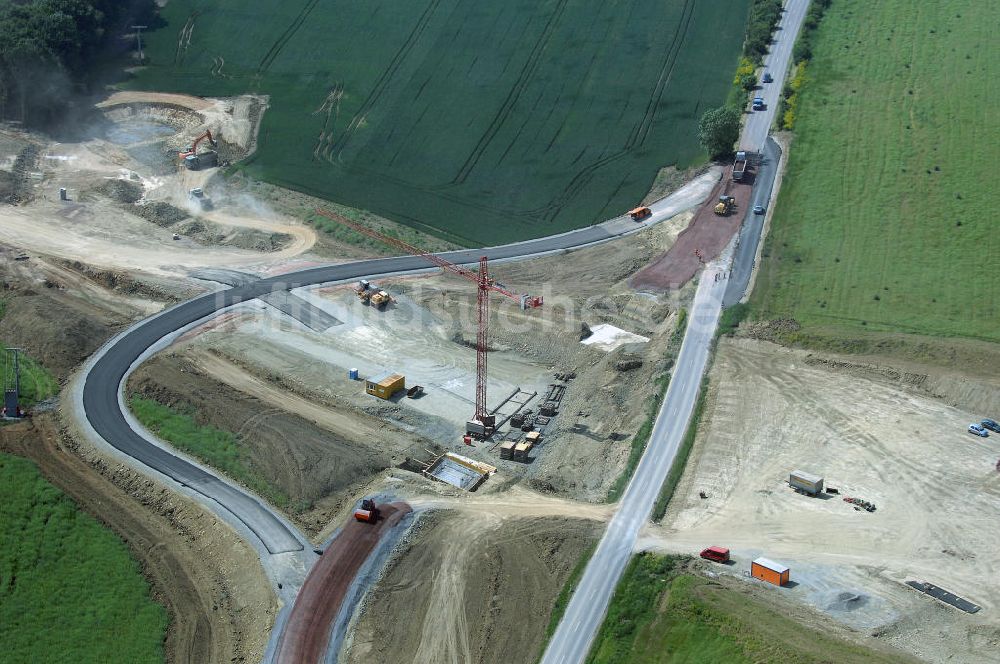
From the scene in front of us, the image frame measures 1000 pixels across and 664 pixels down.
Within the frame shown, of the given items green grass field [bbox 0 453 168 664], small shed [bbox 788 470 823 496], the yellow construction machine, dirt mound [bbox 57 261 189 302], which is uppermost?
the yellow construction machine

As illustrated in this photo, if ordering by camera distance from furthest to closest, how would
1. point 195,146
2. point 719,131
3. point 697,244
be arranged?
point 195,146
point 719,131
point 697,244

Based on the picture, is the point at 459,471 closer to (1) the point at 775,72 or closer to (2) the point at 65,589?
(2) the point at 65,589

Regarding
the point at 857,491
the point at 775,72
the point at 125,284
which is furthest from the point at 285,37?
the point at 857,491

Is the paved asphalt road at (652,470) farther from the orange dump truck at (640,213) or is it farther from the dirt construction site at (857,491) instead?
the orange dump truck at (640,213)

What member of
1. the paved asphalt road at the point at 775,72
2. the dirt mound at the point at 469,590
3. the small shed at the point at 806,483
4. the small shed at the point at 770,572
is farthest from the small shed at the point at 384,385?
the paved asphalt road at the point at 775,72

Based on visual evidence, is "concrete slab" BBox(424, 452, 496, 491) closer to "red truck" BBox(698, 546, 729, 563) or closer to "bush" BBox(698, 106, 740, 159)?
"red truck" BBox(698, 546, 729, 563)

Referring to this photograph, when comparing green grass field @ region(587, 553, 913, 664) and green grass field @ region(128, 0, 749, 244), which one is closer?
green grass field @ region(587, 553, 913, 664)

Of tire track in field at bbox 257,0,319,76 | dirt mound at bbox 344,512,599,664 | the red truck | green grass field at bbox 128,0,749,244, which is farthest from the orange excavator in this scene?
the red truck
